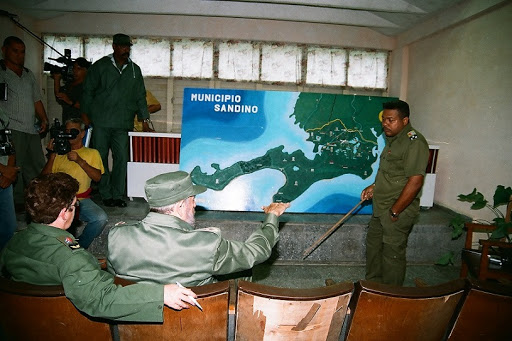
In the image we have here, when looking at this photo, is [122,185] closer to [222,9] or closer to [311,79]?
[222,9]

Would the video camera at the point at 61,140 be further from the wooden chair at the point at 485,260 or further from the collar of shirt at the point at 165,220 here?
the wooden chair at the point at 485,260

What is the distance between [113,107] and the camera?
3857 millimetres

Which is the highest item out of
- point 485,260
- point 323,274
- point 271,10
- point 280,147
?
point 271,10

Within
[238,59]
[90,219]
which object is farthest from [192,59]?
[90,219]

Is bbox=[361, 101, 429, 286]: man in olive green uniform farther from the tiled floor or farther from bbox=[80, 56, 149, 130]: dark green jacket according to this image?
bbox=[80, 56, 149, 130]: dark green jacket

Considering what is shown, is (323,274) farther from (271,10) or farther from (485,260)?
(271,10)

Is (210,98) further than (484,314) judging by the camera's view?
Yes

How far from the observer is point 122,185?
3932 mm

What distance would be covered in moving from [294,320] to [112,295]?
0.69 meters

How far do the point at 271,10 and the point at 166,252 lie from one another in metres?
5.30

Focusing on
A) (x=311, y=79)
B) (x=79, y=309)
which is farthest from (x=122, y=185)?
(x=311, y=79)

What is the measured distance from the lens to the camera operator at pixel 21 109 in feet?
10.7

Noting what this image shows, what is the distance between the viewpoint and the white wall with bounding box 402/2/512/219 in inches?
142

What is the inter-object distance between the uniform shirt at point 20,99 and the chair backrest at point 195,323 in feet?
10.2
